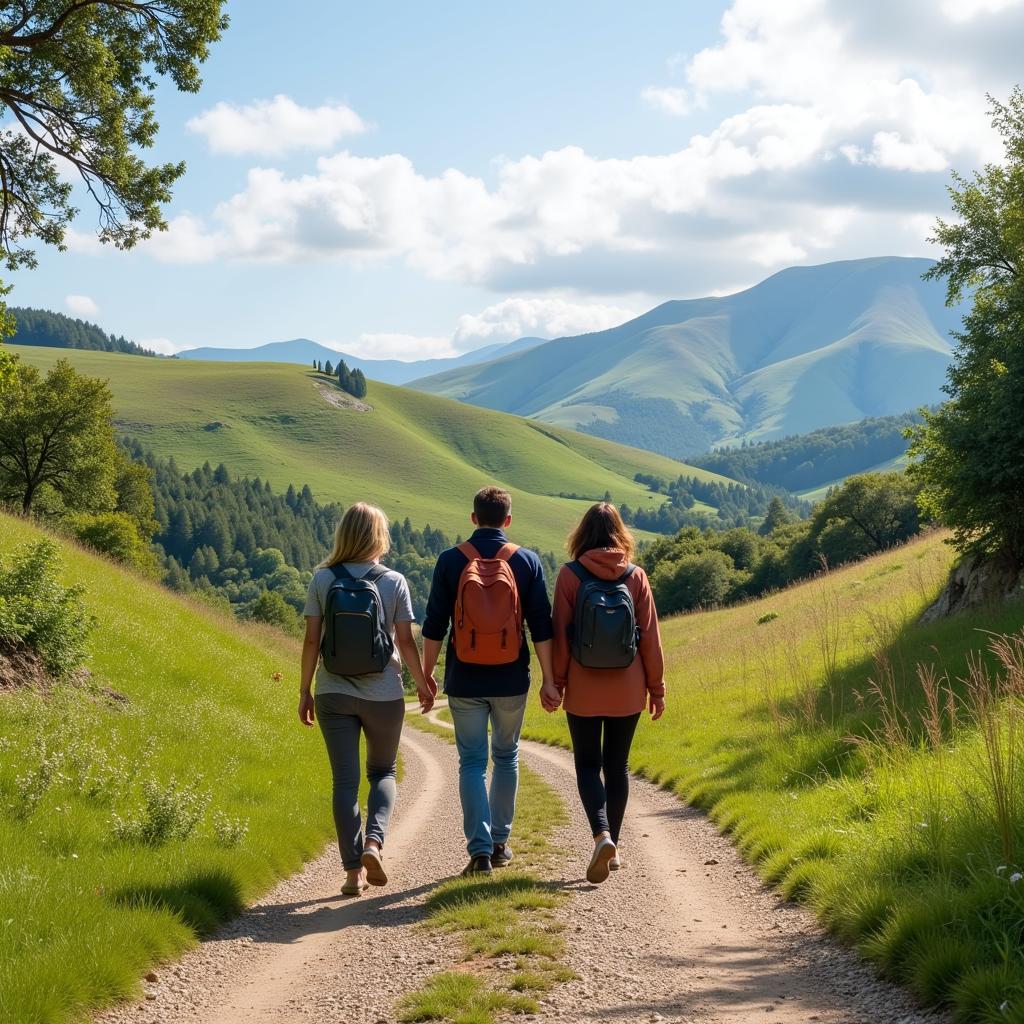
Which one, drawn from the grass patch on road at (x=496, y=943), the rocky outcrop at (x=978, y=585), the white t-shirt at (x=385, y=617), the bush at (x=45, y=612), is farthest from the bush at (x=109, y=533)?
the grass patch on road at (x=496, y=943)

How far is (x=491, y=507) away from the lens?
28.5ft

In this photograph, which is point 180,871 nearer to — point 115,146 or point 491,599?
point 491,599

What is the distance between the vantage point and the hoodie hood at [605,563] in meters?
8.59

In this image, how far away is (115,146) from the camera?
52.5 ft

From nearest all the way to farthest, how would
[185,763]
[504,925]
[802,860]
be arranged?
[504,925] < [802,860] < [185,763]

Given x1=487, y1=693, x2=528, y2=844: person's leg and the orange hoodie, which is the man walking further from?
the orange hoodie

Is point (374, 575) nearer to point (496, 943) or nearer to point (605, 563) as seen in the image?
point (605, 563)

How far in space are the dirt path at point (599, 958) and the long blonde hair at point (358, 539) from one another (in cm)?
292

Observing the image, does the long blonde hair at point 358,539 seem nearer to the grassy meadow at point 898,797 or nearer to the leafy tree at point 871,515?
the grassy meadow at point 898,797

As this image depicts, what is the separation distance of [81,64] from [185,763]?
1055 centimetres

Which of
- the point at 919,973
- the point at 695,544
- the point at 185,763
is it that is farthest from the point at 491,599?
the point at 695,544

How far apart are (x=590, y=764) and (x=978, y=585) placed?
15.1m

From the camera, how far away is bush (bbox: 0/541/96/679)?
14.0 m

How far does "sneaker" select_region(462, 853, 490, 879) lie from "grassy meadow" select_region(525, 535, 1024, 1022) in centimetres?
245
